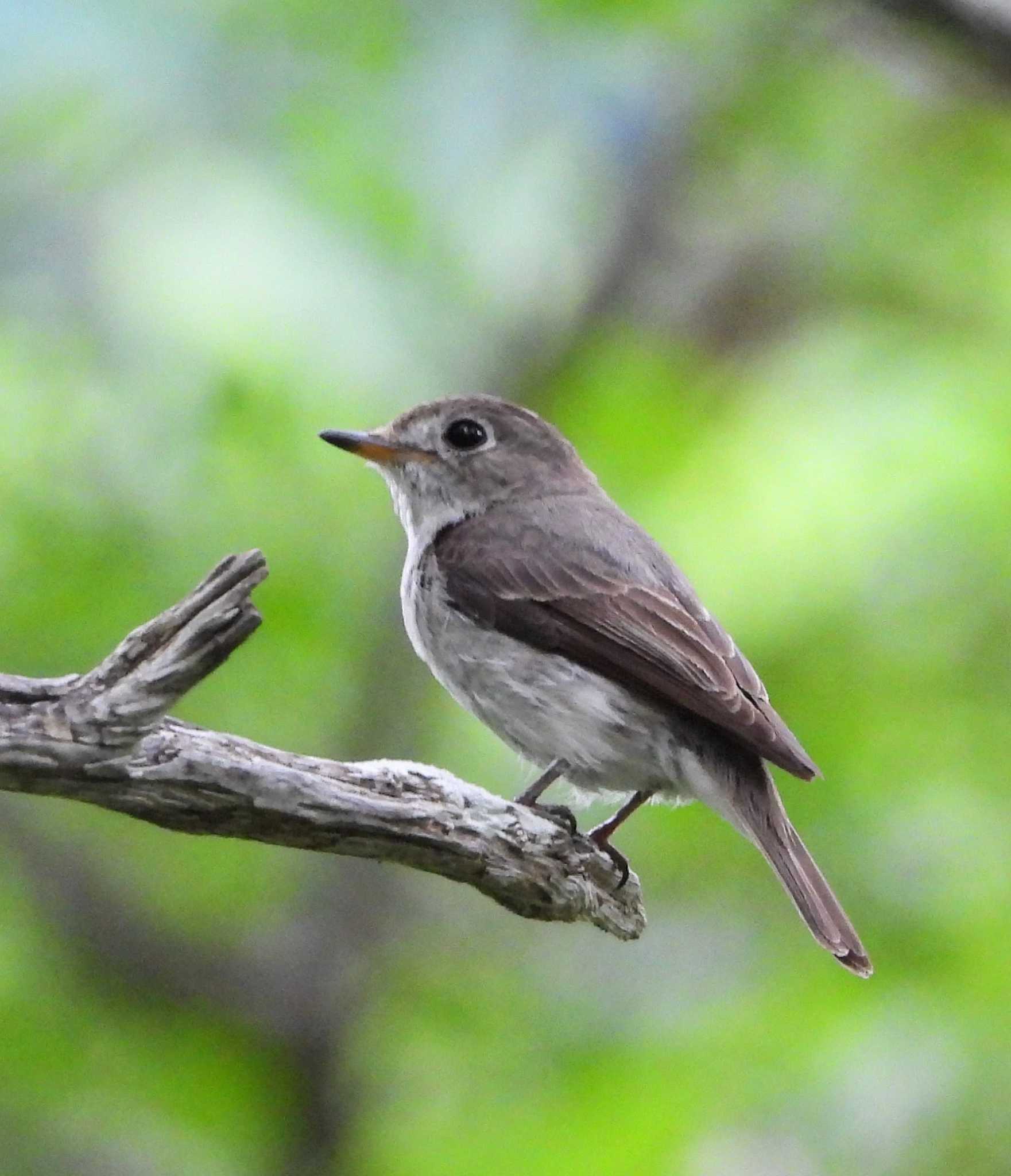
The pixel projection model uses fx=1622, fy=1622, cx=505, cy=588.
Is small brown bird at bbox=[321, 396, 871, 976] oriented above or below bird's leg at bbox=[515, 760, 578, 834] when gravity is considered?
above

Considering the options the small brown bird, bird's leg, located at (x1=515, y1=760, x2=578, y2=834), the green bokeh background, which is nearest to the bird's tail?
the small brown bird

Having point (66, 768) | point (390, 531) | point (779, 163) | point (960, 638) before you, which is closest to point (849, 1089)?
point (960, 638)

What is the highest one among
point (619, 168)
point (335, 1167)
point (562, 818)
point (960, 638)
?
point (619, 168)

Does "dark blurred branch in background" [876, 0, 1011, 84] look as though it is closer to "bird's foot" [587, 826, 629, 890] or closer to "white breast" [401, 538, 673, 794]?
"white breast" [401, 538, 673, 794]

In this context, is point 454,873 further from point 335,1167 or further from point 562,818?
point 335,1167

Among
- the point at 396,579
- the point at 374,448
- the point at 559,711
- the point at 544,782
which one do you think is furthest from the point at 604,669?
the point at 396,579

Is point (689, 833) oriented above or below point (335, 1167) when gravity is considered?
above
